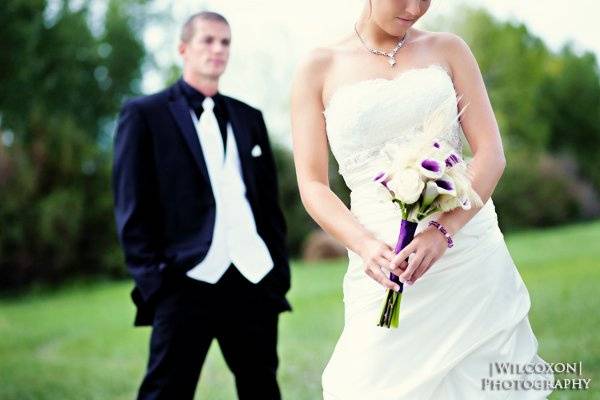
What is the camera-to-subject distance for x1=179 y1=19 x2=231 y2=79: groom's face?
14.9ft

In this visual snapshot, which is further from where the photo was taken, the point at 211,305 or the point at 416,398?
the point at 211,305

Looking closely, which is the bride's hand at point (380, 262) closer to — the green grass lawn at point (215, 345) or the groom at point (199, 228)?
the groom at point (199, 228)

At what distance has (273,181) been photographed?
15.4ft

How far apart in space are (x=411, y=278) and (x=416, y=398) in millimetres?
514

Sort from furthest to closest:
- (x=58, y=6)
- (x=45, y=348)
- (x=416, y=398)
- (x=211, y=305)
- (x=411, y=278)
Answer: (x=58, y=6)
(x=45, y=348)
(x=211, y=305)
(x=416, y=398)
(x=411, y=278)

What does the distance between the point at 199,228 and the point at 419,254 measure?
74.4 inches

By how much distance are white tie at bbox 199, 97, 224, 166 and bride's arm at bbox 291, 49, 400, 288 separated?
1.45 meters

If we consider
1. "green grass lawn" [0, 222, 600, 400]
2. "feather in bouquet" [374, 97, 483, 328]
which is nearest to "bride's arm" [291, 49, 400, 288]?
"feather in bouquet" [374, 97, 483, 328]

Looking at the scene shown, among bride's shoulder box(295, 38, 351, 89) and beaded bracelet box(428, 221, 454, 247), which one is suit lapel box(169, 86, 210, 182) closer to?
bride's shoulder box(295, 38, 351, 89)

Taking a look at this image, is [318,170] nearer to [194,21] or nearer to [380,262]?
[380,262]

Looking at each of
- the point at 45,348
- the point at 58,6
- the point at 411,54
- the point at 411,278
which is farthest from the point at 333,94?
the point at 58,6

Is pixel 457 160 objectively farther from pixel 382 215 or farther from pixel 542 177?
→ pixel 542 177

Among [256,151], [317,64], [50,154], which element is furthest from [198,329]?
[50,154]

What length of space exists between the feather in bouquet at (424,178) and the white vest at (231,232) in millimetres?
1666
